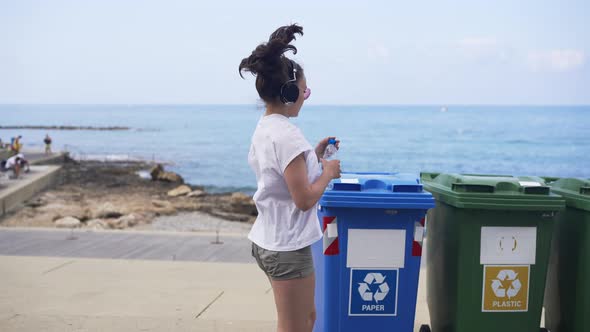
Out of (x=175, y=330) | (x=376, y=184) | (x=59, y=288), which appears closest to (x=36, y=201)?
(x=59, y=288)

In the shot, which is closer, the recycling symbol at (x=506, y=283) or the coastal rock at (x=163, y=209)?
the recycling symbol at (x=506, y=283)

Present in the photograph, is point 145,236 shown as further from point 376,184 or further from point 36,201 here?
point 36,201

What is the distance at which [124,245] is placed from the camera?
868cm

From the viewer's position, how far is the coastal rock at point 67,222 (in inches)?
594

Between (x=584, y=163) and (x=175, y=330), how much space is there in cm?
5516

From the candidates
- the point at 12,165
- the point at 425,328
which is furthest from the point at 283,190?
the point at 12,165

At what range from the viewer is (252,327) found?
514 centimetres

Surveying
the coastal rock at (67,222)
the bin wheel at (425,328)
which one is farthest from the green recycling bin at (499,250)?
the coastal rock at (67,222)

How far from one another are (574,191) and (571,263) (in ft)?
1.64

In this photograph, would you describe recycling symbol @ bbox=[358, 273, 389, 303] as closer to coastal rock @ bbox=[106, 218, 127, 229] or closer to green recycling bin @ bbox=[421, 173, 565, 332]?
green recycling bin @ bbox=[421, 173, 565, 332]

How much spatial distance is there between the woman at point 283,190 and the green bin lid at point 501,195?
148cm

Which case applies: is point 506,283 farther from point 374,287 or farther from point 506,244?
point 374,287

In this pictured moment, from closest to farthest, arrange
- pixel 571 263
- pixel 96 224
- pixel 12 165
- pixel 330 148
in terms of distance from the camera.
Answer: pixel 330 148 → pixel 571 263 → pixel 96 224 → pixel 12 165

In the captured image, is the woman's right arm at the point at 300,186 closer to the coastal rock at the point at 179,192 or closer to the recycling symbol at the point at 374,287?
the recycling symbol at the point at 374,287
